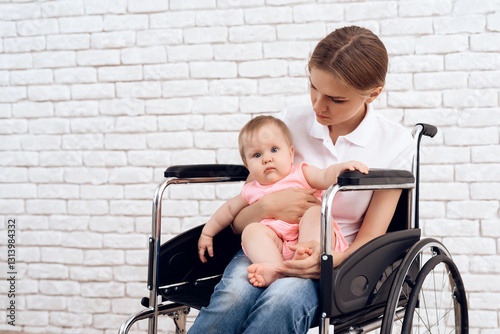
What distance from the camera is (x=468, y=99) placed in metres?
2.48

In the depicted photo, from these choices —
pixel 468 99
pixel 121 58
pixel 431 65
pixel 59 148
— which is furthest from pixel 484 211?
pixel 59 148

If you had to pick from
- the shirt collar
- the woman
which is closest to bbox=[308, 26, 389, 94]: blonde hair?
the woman

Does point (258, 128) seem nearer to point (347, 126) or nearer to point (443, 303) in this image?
point (347, 126)

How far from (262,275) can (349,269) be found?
8.1 inches

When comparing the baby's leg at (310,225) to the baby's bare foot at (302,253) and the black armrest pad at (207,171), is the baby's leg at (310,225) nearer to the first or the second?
the baby's bare foot at (302,253)

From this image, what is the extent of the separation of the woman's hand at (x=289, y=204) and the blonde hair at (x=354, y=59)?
1.03 feet

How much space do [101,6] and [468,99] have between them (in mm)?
1633

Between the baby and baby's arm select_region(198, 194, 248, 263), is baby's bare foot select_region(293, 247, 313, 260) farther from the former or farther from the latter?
baby's arm select_region(198, 194, 248, 263)

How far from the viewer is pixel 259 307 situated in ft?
4.56

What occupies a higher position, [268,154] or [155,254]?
[268,154]

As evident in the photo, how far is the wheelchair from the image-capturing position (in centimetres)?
139

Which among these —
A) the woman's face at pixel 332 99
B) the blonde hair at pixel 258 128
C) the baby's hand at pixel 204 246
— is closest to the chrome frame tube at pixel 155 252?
the baby's hand at pixel 204 246

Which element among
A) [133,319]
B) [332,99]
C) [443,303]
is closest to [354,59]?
[332,99]

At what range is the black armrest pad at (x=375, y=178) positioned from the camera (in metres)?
1.38
